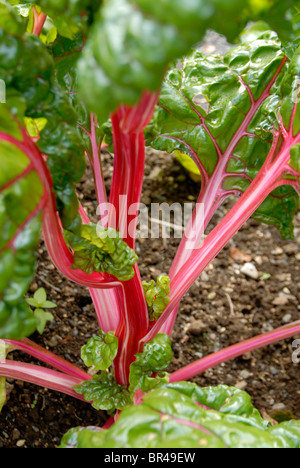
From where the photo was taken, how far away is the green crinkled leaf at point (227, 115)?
4.68 feet

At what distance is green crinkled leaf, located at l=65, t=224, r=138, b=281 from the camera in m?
1.00

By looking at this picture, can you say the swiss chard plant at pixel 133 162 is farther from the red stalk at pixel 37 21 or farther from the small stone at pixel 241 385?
the small stone at pixel 241 385

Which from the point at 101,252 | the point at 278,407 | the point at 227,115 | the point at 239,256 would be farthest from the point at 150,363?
the point at 239,256

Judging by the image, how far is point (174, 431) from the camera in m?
0.83

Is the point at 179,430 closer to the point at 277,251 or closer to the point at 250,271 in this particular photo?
the point at 250,271

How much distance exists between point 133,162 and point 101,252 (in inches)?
8.6

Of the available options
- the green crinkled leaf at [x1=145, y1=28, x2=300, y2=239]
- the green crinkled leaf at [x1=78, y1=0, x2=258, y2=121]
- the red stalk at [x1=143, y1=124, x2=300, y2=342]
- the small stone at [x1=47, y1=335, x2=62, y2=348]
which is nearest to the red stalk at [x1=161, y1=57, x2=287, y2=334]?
the green crinkled leaf at [x1=145, y1=28, x2=300, y2=239]

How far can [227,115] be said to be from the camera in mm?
1439

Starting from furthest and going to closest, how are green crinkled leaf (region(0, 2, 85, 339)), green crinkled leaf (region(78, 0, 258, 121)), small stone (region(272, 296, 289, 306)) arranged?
small stone (region(272, 296, 289, 306)) → green crinkled leaf (region(0, 2, 85, 339)) → green crinkled leaf (region(78, 0, 258, 121))

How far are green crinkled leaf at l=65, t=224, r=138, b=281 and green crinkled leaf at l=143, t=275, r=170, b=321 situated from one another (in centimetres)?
17

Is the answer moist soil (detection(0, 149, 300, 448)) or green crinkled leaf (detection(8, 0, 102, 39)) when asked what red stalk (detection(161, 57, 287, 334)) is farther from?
green crinkled leaf (detection(8, 0, 102, 39))

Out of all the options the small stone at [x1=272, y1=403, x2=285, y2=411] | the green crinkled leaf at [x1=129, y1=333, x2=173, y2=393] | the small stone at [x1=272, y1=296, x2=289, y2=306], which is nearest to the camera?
the green crinkled leaf at [x1=129, y1=333, x2=173, y2=393]

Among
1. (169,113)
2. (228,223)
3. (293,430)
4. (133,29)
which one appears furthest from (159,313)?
(133,29)

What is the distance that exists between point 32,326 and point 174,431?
0.30 metres
